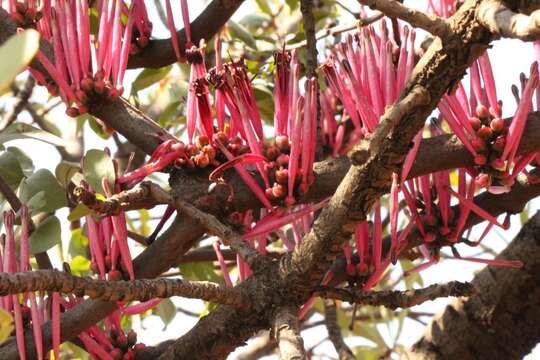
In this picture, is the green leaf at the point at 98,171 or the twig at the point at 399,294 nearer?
the twig at the point at 399,294

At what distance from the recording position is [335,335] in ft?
4.50

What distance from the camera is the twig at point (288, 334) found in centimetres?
88

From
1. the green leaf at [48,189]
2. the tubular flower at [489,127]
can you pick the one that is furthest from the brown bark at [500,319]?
the green leaf at [48,189]

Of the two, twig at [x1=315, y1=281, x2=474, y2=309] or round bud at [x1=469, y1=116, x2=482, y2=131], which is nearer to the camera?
twig at [x1=315, y1=281, x2=474, y2=309]

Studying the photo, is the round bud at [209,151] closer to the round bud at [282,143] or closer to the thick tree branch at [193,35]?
the round bud at [282,143]

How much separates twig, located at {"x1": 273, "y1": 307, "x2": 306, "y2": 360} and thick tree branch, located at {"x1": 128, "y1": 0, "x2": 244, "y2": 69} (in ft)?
1.79

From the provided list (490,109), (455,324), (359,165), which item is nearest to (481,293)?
(455,324)

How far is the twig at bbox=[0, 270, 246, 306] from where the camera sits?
0.85 meters

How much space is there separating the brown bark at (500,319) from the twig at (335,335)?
0.68 ft

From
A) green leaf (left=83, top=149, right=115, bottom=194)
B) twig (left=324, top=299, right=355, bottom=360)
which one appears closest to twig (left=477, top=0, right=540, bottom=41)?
green leaf (left=83, top=149, right=115, bottom=194)

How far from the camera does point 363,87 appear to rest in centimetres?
112

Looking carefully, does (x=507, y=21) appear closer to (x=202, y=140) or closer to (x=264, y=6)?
(x=202, y=140)

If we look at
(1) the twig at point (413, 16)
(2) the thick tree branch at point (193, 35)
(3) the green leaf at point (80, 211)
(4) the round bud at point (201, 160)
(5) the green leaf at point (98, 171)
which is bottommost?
(1) the twig at point (413, 16)

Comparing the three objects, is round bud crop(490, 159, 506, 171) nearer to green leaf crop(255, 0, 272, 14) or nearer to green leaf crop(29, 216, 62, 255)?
green leaf crop(29, 216, 62, 255)
